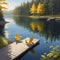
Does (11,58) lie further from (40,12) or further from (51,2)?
(51,2)

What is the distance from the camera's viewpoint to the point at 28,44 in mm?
28000

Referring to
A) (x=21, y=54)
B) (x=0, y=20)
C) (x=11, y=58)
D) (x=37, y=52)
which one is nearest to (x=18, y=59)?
(x=21, y=54)

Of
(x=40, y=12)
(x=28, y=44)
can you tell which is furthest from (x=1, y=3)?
(x=40, y=12)

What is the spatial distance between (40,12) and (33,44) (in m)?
94.6

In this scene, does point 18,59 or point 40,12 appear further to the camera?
point 40,12

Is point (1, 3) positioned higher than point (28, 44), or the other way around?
point (1, 3)

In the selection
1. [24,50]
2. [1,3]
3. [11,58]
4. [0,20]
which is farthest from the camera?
[0,20]

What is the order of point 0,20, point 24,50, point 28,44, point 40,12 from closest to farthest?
point 24,50, point 28,44, point 0,20, point 40,12

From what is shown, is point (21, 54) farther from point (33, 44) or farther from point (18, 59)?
point (33, 44)

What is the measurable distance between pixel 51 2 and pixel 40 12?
1550 centimetres

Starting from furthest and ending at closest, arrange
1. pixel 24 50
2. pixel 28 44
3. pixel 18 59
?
1. pixel 28 44
2. pixel 24 50
3. pixel 18 59

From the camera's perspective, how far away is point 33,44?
28.8 metres

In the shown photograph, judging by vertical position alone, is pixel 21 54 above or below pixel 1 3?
below

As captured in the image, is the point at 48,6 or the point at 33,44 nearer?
the point at 33,44
